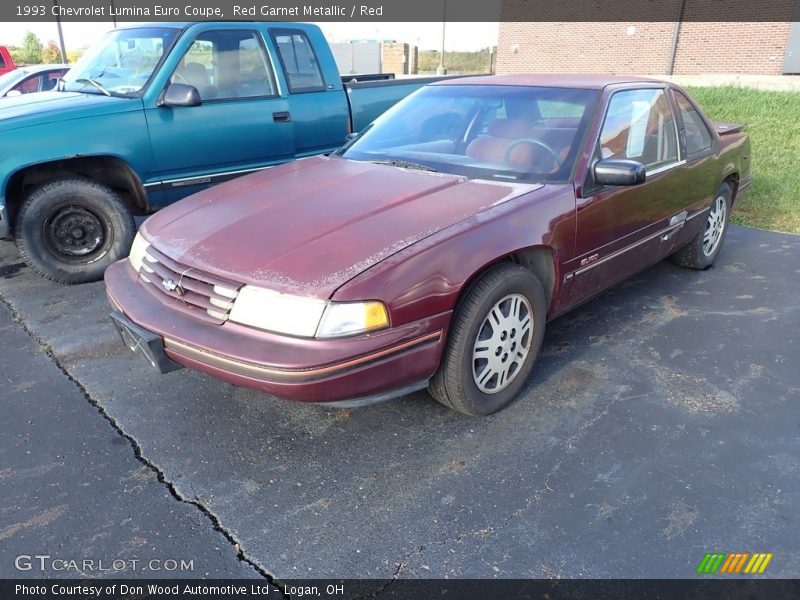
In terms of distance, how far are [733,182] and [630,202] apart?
88.6 inches

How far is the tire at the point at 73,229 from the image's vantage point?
4539 mm

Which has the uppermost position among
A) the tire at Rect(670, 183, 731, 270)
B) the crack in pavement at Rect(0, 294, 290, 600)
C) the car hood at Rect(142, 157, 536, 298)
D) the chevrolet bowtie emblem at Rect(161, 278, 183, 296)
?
the car hood at Rect(142, 157, 536, 298)

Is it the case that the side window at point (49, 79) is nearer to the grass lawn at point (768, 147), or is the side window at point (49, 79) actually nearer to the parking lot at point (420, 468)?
the parking lot at point (420, 468)

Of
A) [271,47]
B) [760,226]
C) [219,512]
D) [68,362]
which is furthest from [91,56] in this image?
[760,226]

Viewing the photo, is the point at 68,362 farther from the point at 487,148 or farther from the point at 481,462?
the point at 487,148

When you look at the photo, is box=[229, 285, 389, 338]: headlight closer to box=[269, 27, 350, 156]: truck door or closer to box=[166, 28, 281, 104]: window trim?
box=[166, 28, 281, 104]: window trim

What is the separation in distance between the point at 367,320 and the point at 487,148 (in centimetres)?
164

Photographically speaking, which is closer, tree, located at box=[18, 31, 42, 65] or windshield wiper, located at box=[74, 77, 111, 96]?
windshield wiper, located at box=[74, 77, 111, 96]

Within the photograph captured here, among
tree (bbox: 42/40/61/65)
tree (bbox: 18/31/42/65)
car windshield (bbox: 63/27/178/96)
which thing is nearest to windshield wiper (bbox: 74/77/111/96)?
car windshield (bbox: 63/27/178/96)

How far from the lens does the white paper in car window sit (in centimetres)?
379

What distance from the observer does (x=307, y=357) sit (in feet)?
7.59

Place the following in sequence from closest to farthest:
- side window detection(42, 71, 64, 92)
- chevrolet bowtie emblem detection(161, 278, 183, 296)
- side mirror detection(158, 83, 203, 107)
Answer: chevrolet bowtie emblem detection(161, 278, 183, 296) < side mirror detection(158, 83, 203, 107) < side window detection(42, 71, 64, 92)

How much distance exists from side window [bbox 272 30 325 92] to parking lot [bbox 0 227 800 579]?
2.97 metres

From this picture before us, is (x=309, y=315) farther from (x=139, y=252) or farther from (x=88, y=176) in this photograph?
(x=88, y=176)
